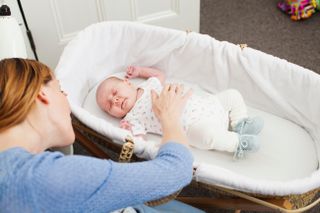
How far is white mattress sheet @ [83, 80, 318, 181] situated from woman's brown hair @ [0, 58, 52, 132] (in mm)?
559

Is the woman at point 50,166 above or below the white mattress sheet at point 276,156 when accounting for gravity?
above

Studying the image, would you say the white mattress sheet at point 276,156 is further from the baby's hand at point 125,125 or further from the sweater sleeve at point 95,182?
the sweater sleeve at point 95,182

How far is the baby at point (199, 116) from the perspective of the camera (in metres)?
1.18

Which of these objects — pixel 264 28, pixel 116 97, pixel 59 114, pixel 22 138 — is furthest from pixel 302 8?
pixel 22 138

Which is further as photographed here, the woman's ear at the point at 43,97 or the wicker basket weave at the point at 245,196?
the wicker basket weave at the point at 245,196

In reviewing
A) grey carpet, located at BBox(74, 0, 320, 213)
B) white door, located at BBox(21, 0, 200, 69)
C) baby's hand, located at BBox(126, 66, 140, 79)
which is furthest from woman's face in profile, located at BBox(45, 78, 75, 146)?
grey carpet, located at BBox(74, 0, 320, 213)

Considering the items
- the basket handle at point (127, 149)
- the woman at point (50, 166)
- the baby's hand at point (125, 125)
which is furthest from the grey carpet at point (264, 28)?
the woman at point (50, 166)

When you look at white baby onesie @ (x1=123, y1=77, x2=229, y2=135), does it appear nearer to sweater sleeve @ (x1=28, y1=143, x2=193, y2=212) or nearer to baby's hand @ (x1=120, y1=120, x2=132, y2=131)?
baby's hand @ (x1=120, y1=120, x2=132, y2=131)

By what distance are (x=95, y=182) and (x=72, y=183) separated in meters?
0.04

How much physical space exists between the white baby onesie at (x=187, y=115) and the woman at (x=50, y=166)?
0.43 metres

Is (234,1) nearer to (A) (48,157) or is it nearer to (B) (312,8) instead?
(B) (312,8)

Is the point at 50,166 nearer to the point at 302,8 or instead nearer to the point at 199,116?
the point at 199,116

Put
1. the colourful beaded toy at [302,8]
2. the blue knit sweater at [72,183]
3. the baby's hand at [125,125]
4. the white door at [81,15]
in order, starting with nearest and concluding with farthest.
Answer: the blue knit sweater at [72,183], the baby's hand at [125,125], the white door at [81,15], the colourful beaded toy at [302,8]

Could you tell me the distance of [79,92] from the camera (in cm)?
138
